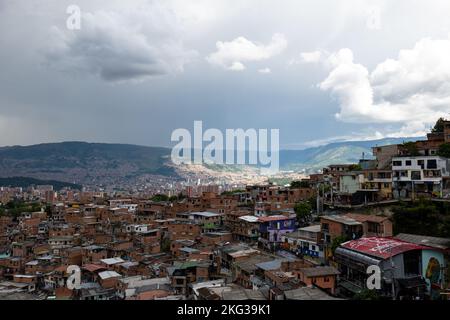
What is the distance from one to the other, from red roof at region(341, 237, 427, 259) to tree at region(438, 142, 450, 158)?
4824 mm

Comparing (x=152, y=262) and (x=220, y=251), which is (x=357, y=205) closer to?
(x=220, y=251)

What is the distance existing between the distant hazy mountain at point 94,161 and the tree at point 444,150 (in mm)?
57767

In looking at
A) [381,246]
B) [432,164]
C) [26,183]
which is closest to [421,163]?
[432,164]

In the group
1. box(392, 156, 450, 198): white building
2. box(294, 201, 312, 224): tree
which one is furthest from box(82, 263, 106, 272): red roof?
box(392, 156, 450, 198): white building

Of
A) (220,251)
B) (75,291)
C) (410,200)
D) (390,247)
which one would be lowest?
(75,291)

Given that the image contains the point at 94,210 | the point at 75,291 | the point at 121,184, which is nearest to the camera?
the point at 75,291

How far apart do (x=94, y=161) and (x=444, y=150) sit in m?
94.7

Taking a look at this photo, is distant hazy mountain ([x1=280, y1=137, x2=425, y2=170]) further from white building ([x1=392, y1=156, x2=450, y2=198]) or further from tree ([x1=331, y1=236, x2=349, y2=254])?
tree ([x1=331, y1=236, x2=349, y2=254])

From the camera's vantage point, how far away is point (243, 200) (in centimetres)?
2052

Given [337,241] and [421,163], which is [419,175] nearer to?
[421,163]

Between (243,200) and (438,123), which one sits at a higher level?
(438,123)

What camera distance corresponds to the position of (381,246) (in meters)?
8.32
